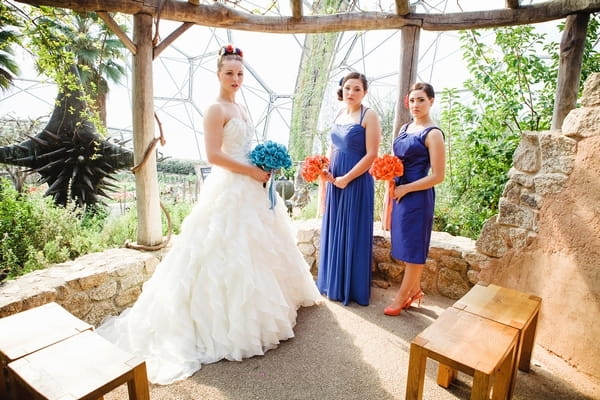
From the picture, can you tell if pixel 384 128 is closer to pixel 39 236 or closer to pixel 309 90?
pixel 309 90

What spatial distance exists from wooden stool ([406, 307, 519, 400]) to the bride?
44.5 inches

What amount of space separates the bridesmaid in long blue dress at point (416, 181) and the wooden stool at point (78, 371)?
7.54 feet

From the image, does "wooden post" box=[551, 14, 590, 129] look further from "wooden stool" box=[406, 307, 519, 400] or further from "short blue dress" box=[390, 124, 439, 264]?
"wooden stool" box=[406, 307, 519, 400]

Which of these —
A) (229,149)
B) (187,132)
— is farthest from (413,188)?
(187,132)

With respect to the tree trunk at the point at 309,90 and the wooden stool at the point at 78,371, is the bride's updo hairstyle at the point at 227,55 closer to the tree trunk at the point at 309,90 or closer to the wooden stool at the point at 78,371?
the wooden stool at the point at 78,371

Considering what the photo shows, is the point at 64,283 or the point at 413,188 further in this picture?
the point at 413,188

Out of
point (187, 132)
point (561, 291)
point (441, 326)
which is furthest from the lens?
point (187, 132)

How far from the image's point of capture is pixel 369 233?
3219mm

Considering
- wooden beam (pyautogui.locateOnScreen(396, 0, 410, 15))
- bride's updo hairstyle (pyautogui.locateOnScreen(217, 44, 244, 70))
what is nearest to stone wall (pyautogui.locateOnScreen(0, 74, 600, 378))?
wooden beam (pyautogui.locateOnScreen(396, 0, 410, 15))

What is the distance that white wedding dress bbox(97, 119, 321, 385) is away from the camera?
2391 mm

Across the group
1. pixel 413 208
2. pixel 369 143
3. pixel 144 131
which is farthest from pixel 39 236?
pixel 413 208

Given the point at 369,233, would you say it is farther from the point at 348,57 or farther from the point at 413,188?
the point at 348,57

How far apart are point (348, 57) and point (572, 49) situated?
1075 cm

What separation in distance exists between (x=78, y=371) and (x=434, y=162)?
272 centimetres
